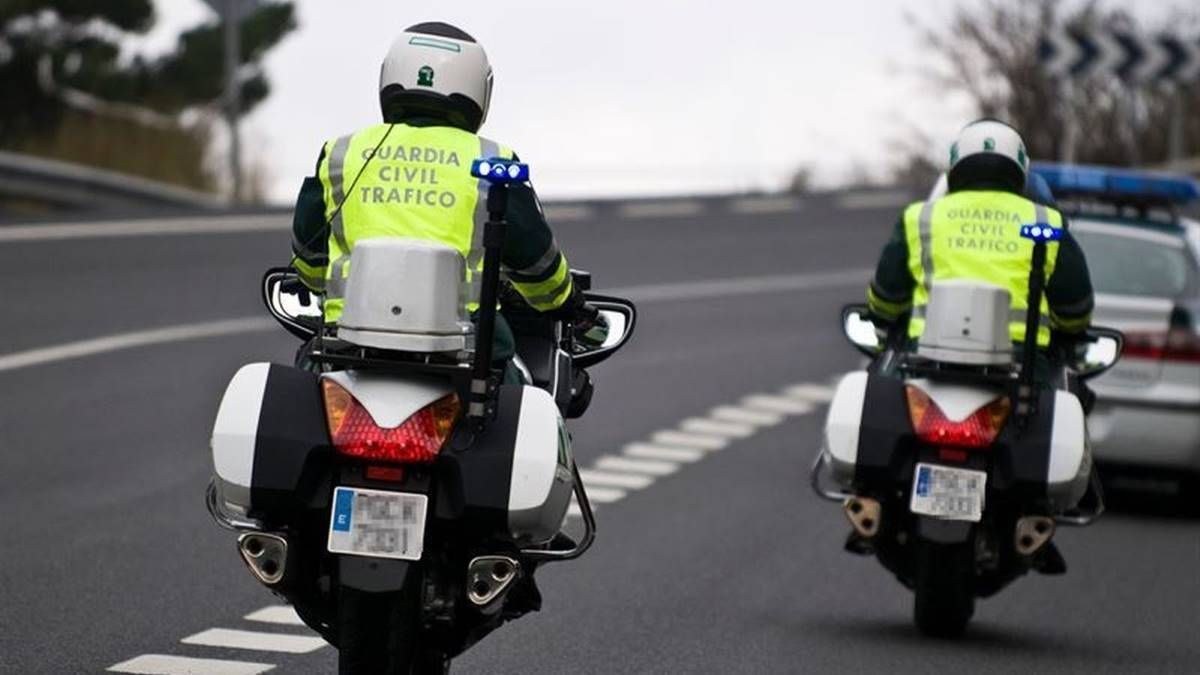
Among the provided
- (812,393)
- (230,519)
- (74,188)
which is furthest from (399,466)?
(74,188)

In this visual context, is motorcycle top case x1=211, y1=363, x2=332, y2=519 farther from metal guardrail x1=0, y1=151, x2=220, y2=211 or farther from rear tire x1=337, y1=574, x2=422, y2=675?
metal guardrail x1=0, y1=151, x2=220, y2=211

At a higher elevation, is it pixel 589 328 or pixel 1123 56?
pixel 589 328

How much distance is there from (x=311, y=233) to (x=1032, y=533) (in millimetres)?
3711

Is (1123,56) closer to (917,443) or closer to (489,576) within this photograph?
(917,443)

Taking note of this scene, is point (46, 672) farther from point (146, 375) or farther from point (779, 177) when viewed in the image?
point (779, 177)

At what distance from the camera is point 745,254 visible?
115 ft

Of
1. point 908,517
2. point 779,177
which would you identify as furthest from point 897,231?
point 779,177

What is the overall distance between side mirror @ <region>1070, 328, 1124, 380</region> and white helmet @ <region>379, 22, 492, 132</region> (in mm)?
4285

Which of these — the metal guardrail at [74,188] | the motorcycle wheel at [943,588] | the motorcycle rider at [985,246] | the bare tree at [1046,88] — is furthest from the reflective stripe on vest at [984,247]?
the bare tree at [1046,88]

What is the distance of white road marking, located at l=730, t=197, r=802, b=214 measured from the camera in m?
40.4

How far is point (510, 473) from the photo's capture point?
8.63m

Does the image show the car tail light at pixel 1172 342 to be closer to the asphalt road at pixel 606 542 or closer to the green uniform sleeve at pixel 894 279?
the asphalt road at pixel 606 542

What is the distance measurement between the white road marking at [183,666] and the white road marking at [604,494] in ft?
21.7

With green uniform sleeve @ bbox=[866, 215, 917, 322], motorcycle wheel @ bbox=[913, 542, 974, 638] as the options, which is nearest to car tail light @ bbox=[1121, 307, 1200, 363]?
green uniform sleeve @ bbox=[866, 215, 917, 322]
